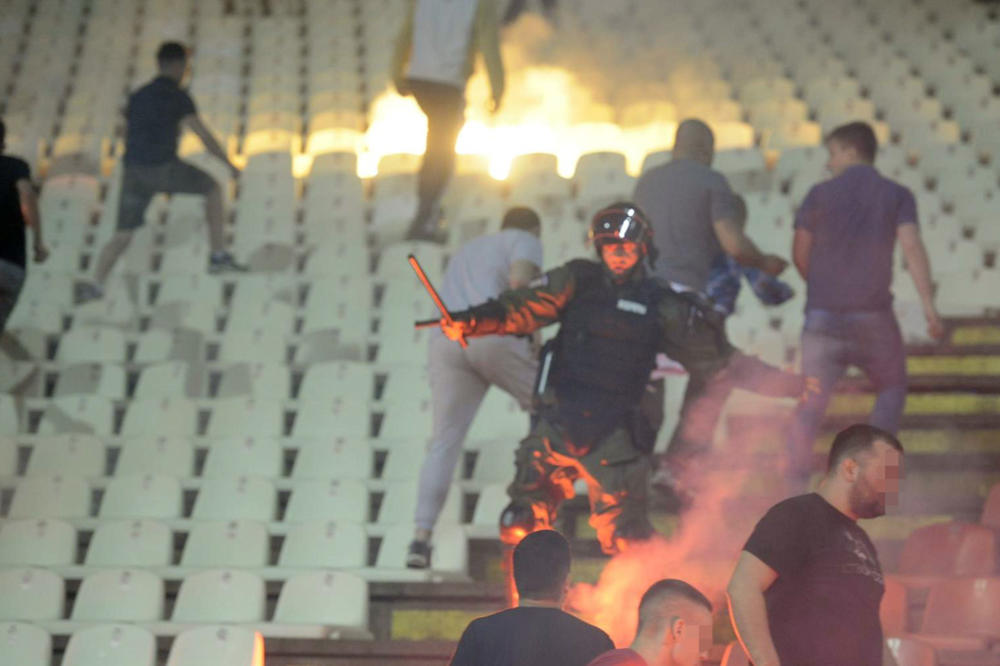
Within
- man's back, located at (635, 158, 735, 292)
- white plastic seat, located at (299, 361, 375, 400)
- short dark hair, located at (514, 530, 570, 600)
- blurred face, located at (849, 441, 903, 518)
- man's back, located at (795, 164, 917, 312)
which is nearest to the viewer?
short dark hair, located at (514, 530, 570, 600)

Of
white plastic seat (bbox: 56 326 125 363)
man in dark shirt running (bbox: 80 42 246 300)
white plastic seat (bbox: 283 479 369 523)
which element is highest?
man in dark shirt running (bbox: 80 42 246 300)

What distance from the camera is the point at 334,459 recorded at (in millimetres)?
6656

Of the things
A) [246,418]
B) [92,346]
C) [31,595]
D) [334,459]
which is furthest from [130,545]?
[92,346]

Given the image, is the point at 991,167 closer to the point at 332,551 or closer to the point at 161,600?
the point at 332,551

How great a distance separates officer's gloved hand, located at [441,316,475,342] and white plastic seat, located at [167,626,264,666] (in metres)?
1.27

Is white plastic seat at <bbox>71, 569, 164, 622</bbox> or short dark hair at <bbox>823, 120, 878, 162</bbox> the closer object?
white plastic seat at <bbox>71, 569, 164, 622</bbox>

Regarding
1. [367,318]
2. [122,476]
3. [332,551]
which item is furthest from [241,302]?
[332,551]

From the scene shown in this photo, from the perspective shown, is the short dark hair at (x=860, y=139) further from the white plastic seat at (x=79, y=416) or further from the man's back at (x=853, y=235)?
the white plastic seat at (x=79, y=416)

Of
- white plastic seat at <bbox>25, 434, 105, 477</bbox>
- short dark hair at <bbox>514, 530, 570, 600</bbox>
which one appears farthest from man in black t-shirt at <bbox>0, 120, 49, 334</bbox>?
short dark hair at <bbox>514, 530, 570, 600</bbox>

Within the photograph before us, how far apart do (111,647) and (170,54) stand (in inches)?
170

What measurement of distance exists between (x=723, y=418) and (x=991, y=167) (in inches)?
169

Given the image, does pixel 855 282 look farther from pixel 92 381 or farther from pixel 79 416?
pixel 92 381

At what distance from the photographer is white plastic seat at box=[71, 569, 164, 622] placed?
18.1 feet

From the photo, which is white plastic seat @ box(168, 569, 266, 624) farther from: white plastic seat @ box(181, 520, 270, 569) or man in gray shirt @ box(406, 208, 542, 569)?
man in gray shirt @ box(406, 208, 542, 569)
